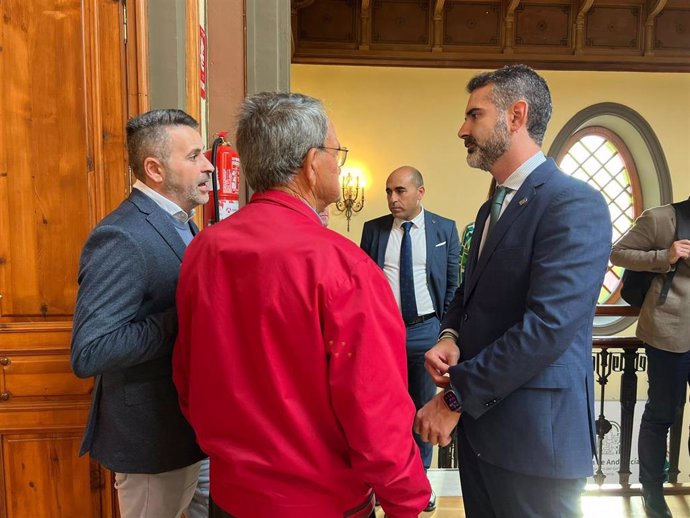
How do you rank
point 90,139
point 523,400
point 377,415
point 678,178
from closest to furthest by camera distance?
1. point 377,415
2. point 523,400
3. point 90,139
4. point 678,178

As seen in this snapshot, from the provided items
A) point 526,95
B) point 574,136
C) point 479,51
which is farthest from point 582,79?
point 526,95

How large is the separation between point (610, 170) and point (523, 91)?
774 centimetres

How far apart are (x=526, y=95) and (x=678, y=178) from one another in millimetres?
7743

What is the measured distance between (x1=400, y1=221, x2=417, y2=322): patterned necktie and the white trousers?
72.4 inches

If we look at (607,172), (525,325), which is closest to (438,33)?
(607,172)

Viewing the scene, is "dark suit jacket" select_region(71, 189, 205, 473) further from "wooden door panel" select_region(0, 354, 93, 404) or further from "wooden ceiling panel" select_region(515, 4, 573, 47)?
"wooden ceiling panel" select_region(515, 4, 573, 47)

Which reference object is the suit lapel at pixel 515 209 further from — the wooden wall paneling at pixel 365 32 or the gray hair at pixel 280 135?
the wooden wall paneling at pixel 365 32

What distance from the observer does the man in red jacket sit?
96cm

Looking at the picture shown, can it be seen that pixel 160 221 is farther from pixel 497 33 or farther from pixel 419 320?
pixel 497 33

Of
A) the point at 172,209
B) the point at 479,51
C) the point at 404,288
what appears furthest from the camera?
the point at 479,51

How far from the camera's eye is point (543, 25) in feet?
23.9

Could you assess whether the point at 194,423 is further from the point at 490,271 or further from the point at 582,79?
the point at 582,79

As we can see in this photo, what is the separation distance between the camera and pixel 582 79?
748cm

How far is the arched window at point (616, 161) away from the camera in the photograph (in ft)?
24.9
